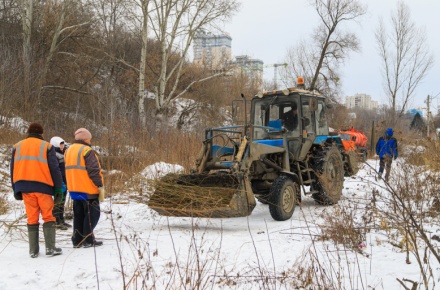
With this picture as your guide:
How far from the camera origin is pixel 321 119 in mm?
8953

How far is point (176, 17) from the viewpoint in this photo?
1959 cm

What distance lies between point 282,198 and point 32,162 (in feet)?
12.9

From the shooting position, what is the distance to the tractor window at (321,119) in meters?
8.83

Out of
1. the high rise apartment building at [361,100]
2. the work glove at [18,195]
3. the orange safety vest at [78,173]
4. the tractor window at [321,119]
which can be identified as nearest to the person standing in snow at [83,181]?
the orange safety vest at [78,173]

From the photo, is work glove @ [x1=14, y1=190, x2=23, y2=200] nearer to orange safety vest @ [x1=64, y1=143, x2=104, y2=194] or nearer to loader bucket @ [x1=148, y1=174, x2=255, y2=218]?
orange safety vest @ [x1=64, y1=143, x2=104, y2=194]

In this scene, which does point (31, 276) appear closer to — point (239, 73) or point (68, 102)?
point (68, 102)

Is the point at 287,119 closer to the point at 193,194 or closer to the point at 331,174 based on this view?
the point at 331,174

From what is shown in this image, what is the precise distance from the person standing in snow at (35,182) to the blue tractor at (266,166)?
170 cm

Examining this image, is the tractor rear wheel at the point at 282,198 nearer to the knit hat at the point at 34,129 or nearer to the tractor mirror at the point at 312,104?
the tractor mirror at the point at 312,104

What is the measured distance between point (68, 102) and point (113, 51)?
4.03 m

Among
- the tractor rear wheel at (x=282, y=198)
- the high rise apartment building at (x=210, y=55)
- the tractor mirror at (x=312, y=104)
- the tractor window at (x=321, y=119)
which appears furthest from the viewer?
the high rise apartment building at (x=210, y=55)

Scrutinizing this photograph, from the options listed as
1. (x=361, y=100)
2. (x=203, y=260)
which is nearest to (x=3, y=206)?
(x=203, y=260)

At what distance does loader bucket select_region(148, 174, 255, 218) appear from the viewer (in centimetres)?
612

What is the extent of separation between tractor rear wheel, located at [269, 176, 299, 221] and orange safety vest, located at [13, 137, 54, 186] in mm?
3485
